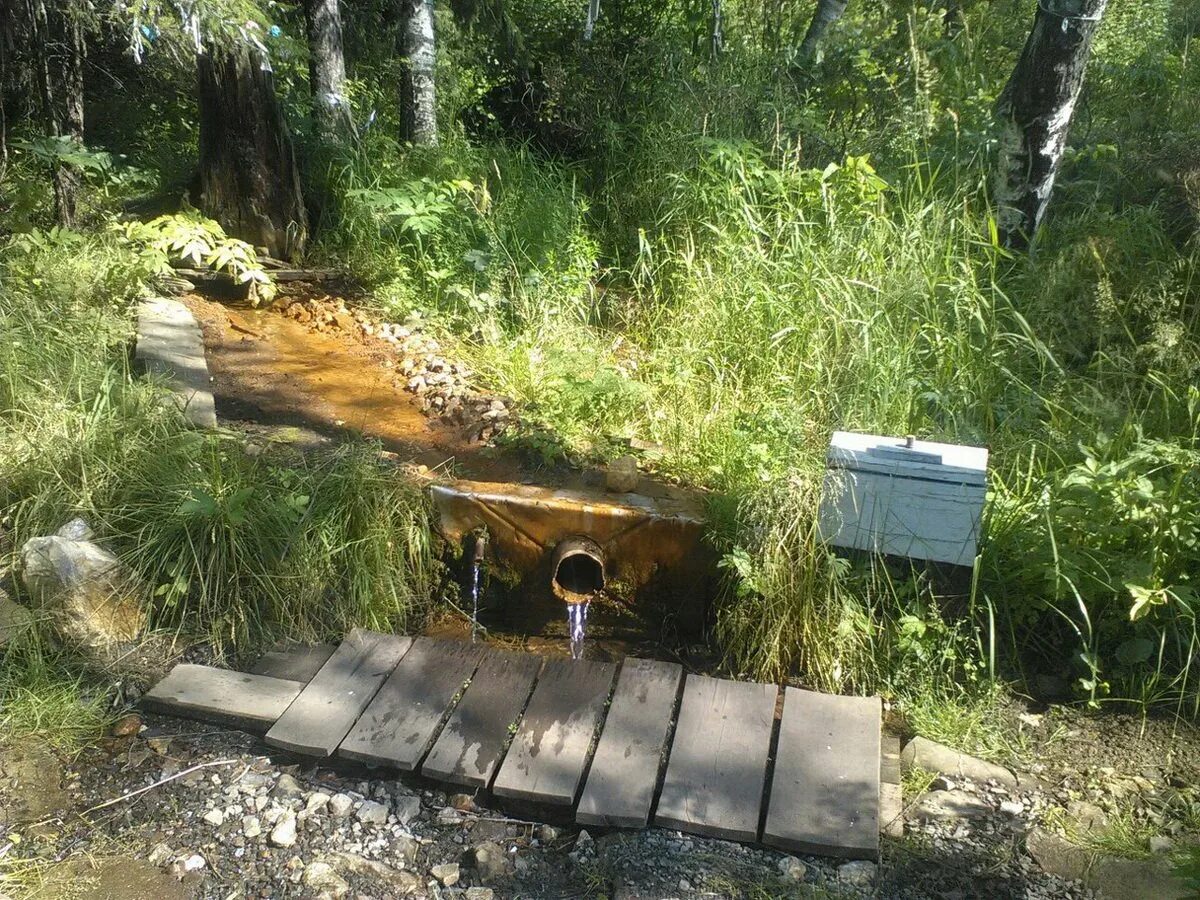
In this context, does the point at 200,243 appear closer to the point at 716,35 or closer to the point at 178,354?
the point at 178,354

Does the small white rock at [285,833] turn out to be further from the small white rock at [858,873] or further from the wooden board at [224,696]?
the small white rock at [858,873]

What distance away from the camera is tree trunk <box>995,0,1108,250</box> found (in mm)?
4625

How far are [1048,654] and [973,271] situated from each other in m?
1.96

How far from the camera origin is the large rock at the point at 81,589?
3455mm

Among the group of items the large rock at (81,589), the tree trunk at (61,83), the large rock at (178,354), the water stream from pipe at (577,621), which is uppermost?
the tree trunk at (61,83)

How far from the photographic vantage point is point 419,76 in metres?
7.85

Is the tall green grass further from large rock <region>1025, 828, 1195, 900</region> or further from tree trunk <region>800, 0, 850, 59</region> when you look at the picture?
tree trunk <region>800, 0, 850, 59</region>

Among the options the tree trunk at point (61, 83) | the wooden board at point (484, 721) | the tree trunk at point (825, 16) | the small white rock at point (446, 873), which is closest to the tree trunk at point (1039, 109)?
the wooden board at point (484, 721)

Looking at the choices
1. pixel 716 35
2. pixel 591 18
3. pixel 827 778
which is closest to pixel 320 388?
pixel 827 778

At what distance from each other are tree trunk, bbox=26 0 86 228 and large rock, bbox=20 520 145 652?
11.6 ft

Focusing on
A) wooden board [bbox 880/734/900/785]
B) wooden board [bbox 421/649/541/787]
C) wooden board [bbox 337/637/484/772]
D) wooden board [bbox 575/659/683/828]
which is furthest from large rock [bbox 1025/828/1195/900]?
wooden board [bbox 337/637/484/772]

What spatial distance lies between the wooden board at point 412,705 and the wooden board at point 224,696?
0.30m

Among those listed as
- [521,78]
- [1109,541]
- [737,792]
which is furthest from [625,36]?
[737,792]

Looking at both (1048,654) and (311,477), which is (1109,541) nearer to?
(1048,654)
